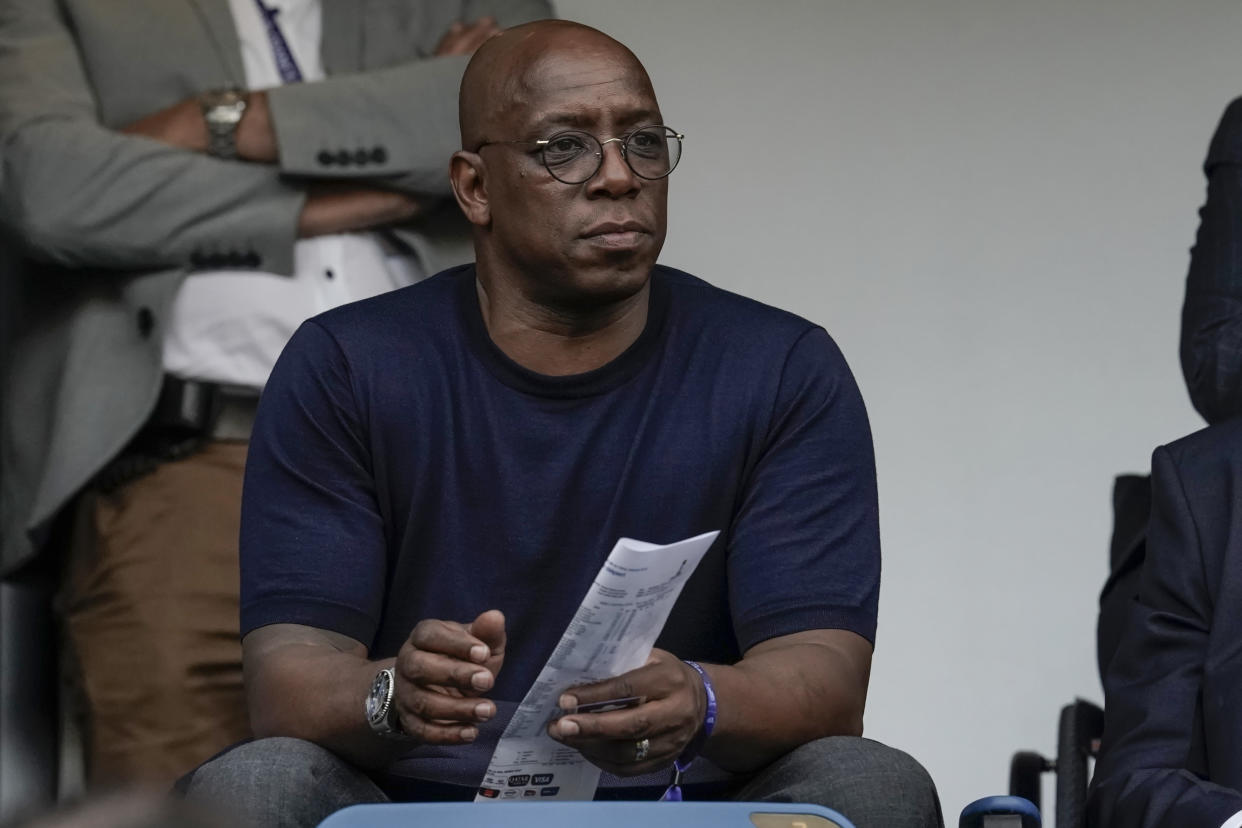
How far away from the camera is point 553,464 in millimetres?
2639

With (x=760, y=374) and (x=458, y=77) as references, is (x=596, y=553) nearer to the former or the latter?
(x=760, y=374)

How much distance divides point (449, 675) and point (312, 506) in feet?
1.76

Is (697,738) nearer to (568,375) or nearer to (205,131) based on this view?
(568,375)

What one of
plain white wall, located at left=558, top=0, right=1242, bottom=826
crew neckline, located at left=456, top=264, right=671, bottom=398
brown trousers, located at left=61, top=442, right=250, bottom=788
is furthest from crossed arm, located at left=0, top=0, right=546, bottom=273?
plain white wall, located at left=558, top=0, right=1242, bottom=826

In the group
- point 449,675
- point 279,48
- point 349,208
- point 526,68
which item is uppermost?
point 526,68

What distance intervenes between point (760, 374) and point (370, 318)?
53 centimetres

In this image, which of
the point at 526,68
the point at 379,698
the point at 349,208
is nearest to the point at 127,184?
the point at 349,208

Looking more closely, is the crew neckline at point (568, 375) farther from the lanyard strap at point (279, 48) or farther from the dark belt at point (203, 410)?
the lanyard strap at point (279, 48)

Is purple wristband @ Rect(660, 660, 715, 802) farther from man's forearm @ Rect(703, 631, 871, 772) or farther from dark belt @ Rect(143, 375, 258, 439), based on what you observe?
dark belt @ Rect(143, 375, 258, 439)

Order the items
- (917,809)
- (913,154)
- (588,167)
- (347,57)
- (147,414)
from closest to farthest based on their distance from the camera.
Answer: (917,809), (588,167), (147,414), (347,57), (913,154)

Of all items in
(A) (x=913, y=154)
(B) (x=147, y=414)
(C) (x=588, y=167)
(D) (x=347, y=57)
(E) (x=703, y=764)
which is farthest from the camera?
(A) (x=913, y=154)

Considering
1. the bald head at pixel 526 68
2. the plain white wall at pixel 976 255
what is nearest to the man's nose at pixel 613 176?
the bald head at pixel 526 68

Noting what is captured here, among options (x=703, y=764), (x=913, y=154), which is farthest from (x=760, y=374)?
(x=913, y=154)

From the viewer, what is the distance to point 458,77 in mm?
3645
